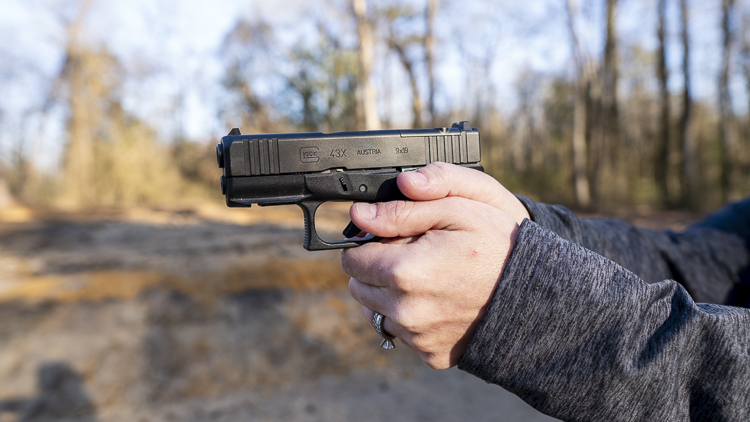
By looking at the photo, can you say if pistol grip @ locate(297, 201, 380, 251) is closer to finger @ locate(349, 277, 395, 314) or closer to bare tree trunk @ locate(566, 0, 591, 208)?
finger @ locate(349, 277, 395, 314)

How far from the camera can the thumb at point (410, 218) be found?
1355mm

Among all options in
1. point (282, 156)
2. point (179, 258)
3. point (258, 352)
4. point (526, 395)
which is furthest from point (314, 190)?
point (179, 258)

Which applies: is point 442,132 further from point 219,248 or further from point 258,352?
point 219,248

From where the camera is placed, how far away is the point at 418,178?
4.56ft

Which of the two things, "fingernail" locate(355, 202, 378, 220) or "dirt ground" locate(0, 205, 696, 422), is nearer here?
"fingernail" locate(355, 202, 378, 220)

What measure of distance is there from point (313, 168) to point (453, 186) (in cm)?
57

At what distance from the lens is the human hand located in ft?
4.18

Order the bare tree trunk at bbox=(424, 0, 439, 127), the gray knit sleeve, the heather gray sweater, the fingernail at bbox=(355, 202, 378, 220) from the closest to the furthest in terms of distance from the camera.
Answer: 1. the heather gray sweater
2. the fingernail at bbox=(355, 202, 378, 220)
3. the gray knit sleeve
4. the bare tree trunk at bbox=(424, 0, 439, 127)

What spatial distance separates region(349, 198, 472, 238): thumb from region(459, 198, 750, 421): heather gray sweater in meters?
0.22

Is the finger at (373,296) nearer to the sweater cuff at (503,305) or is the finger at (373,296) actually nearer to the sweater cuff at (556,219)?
the sweater cuff at (503,305)

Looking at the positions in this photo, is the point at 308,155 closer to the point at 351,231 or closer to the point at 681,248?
the point at 351,231

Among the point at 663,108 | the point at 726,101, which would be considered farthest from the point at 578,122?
the point at 726,101

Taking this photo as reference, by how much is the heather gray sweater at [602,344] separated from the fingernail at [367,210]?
0.48 m

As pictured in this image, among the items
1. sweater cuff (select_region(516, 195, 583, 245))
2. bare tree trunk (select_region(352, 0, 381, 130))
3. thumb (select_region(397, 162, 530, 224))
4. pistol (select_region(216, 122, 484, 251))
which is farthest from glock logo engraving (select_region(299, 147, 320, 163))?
bare tree trunk (select_region(352, 0, 381, 130))
